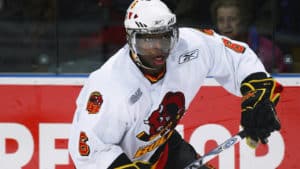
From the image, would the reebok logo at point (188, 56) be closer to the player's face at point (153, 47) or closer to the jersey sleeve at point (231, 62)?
the jersey sleeve at point (231, 62)

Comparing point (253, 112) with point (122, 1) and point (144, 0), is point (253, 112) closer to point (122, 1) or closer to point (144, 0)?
point (144, 0)

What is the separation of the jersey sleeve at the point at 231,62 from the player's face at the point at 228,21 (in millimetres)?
1200

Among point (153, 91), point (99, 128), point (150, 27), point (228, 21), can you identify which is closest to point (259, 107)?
point (153, 91)

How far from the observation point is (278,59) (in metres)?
4.91

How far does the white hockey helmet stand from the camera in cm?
330

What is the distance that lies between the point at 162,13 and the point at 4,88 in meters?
1.75

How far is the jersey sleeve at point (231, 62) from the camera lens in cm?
362

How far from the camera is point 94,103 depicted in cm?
326

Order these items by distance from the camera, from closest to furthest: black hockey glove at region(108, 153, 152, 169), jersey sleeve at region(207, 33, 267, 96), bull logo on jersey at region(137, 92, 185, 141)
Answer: black hockey glove at region(108, 153, 152, 169) → bull logo on jersey at region(137, 92, 185, 141) → jersey sleeve at region(207, 33, 267, 96)

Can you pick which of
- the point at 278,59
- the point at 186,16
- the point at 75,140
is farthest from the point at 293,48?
the point at 75,140

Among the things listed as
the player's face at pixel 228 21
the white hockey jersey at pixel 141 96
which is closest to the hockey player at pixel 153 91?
the white hockey jersey at pixel 141 96

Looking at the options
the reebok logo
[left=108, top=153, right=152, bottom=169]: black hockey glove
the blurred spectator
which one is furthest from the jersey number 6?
the blurred spectator

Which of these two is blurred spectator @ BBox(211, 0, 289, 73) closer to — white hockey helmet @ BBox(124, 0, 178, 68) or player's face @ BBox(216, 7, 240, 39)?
player's face @ BBox(216, 7, 240, 39)

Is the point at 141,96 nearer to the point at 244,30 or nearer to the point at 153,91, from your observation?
the point at 153,91
